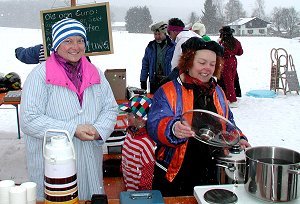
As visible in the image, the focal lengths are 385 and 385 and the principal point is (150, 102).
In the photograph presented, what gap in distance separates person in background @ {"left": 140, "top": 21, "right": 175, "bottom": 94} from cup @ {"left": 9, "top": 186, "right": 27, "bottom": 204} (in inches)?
187

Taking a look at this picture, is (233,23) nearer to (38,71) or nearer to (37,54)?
(37,54)

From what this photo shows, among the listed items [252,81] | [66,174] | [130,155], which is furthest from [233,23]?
[66,174]

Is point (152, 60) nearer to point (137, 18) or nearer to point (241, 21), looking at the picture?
point (137, 18)

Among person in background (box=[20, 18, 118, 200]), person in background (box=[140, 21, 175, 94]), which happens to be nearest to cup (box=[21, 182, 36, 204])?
person in background (box=[20, 18, 118, 200])

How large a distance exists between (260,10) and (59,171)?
16.8 m

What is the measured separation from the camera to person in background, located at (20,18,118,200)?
2.05 meters

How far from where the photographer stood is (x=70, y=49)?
7.06 feet

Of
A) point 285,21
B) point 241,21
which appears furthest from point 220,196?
point 285,21

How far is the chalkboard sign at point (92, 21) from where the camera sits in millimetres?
4082

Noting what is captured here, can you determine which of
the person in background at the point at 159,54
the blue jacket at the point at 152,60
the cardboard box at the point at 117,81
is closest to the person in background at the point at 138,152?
the cardboard box at the point at 117,81

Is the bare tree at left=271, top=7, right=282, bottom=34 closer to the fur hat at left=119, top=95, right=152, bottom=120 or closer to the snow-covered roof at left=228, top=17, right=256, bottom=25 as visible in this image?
the snow-covered roof at left=228, top=17, right=256, bottom=25

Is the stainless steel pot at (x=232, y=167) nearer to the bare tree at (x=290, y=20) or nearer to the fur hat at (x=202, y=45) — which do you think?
the fur hat at (x=202, y=45)

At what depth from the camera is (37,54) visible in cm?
434

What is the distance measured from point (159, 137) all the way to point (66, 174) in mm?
817
